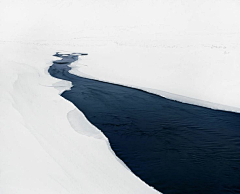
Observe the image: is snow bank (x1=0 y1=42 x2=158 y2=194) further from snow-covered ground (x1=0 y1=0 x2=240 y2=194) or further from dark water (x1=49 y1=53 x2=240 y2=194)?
dark water (x1=49 y1=53 x2=240 y2=194)

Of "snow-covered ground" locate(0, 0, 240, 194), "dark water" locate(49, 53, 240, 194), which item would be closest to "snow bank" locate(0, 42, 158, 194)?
"snow-covered ground" locate(0, 0, 240, 194)

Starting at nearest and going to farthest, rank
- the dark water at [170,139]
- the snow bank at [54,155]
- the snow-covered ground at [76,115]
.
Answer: the snow bank at [54,155], the snow-covered ground at [76,115], the dark water at [170,139]

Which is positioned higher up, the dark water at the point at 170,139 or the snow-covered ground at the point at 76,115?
the snow-covered ground at the point at 76,115

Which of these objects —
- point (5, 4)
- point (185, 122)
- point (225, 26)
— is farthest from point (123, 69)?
point (5, 4)

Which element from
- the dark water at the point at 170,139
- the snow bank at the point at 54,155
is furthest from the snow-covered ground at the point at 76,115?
the dark water at the point at 170,139

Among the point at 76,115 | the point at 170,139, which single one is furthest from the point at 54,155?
the point at 170,139

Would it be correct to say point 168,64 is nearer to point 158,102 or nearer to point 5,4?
point 158,102

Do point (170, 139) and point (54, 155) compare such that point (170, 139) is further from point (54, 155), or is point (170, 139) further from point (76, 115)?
point (54, 155)

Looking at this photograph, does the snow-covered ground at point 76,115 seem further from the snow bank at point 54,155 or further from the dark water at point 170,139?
the dark water at point 170,139

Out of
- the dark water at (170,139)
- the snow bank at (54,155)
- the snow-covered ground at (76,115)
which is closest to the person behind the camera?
the snow bank at (54,155)
